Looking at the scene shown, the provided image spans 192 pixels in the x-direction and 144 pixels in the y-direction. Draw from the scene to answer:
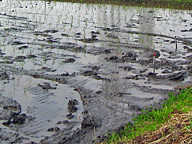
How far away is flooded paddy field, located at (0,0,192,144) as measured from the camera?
4906 millimetres

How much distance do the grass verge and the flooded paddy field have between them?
24 centimetres

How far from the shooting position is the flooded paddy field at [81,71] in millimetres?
4906

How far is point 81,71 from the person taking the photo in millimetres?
7152

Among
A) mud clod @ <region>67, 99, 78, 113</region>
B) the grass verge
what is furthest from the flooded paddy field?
the grass verge

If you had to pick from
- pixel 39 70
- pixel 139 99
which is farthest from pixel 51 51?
pixel 139 99

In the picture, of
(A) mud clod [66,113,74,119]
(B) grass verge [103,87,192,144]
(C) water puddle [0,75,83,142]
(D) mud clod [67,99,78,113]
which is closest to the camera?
(B) grass verge [103,87,192,144]

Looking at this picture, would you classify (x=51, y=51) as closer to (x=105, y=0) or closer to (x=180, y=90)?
(x=180, y=90)

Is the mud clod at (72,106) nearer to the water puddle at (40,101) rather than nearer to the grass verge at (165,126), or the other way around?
the water puddle at (40,101)

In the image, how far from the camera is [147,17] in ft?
45.2

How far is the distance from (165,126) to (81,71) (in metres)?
3.43

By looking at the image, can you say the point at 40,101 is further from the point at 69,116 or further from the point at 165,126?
the point at 165,126

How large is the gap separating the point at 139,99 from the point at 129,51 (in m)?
3.01

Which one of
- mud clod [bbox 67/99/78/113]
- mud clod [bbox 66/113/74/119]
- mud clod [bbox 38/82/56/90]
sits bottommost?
mud clod [bbox 66/113/74/119]

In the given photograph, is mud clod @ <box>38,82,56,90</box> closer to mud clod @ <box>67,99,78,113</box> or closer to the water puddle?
the water puddle
